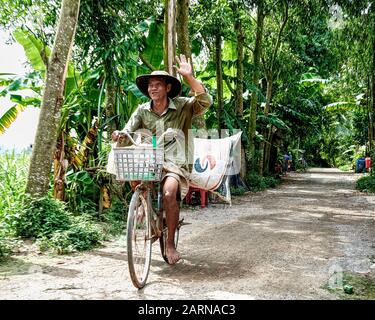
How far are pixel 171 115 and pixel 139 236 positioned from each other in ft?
4.23

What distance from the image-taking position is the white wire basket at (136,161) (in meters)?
3.60

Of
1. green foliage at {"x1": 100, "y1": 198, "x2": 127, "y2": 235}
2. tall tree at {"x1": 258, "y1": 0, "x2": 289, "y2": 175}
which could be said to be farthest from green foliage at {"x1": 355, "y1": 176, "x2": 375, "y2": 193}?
green foliage at {"x1": 100, "y1": 198, "x2": 127, "y2": 235}

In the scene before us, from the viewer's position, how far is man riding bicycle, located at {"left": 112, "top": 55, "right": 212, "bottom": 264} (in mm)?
4160

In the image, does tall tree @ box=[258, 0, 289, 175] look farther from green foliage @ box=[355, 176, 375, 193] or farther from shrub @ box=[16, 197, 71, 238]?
shrub @ box=[16, 197, 71, 238]

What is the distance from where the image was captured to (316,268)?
4.55 meters

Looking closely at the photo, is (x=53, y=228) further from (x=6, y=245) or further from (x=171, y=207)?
(x=171, y=207)

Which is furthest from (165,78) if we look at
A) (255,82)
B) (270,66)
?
(270,66)

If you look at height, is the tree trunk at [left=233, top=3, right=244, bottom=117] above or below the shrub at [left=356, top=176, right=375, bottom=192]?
above

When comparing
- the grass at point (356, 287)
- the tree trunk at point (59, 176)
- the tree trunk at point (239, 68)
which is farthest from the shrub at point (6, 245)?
the tree trunk at point (239, 68)

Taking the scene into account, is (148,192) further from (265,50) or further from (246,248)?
(265,50)

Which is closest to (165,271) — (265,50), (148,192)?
(148,192)

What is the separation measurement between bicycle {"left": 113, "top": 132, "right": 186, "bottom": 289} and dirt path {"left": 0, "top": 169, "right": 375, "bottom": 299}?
22cm

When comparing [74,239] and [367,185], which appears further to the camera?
[367,185]

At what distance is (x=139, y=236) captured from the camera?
3.99 metres
